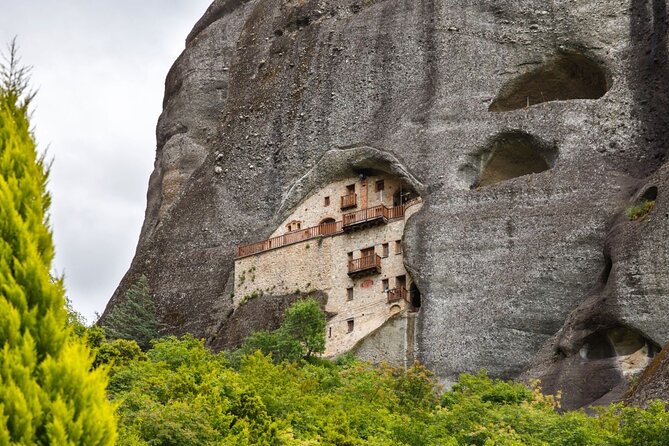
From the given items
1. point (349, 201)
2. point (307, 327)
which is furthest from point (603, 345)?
point (349, 201)

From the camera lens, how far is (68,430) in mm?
11844

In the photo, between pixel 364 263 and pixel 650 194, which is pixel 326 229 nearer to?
pixel 364 263

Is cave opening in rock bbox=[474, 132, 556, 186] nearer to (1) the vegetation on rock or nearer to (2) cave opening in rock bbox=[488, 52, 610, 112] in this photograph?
(2) cave opening in rock bbox=[488, 52, 610, 112]

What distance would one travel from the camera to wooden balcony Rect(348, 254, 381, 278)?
2089 inches

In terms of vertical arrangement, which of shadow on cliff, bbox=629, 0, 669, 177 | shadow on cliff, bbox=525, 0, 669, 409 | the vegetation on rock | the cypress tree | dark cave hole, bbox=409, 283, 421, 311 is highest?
shadow on cliff, bbox=629, 0, 669, 177

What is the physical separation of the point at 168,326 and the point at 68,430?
47459mm

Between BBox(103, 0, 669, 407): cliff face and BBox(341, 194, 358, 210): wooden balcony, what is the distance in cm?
133

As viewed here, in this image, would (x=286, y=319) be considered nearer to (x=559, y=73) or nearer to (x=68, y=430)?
(x=559, y=73)

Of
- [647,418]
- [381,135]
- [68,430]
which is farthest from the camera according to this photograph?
[381,135]

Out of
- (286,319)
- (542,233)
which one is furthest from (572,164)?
(286,319)

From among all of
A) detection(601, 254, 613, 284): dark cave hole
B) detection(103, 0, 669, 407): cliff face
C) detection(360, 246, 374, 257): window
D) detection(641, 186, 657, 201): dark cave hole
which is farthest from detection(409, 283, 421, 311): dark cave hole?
detection(641, 186, 657, 201): dark cave hole

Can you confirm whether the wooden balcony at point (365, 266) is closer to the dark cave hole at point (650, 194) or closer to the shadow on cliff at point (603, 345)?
the shadow on cliff at point (603, 345)

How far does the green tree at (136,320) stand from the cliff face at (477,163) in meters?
0.85

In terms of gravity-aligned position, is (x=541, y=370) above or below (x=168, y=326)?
below
